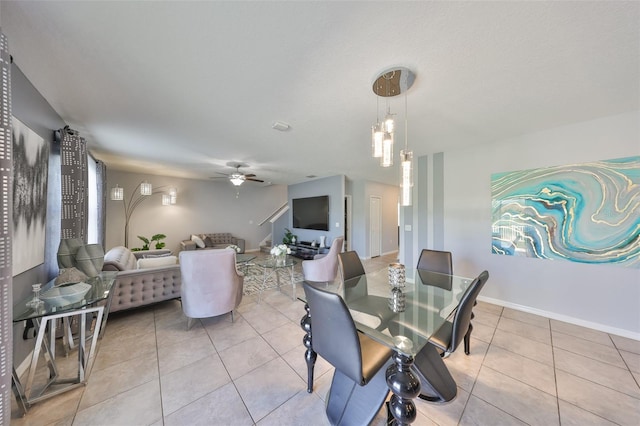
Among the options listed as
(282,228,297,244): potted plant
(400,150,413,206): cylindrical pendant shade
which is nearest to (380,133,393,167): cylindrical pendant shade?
(400,150,413,206): cylindrical pendant shade

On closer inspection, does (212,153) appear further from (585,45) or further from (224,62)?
(585,45)

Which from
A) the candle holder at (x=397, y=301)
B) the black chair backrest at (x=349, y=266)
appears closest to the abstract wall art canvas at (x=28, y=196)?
the black chair backrest at (x=349, y=266)

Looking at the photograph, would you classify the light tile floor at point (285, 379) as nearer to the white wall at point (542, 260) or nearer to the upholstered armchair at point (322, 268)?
the white wall at point (542, 260)

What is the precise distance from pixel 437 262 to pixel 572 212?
5.61 feet

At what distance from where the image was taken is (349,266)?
2.58 metres

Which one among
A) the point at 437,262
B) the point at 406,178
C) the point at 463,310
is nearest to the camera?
the point at 463,310

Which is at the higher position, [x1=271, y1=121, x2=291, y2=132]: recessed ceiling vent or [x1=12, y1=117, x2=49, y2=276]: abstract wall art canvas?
[x1=271, y1=121, x2=291, y2=132]: recessed ceiling vent

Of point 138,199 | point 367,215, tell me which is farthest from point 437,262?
point 138,199

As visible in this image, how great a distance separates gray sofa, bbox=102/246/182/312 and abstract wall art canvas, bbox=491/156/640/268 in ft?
15.6

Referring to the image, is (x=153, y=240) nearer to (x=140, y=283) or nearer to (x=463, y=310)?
(x=140, y=283)

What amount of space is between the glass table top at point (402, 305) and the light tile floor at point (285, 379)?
0.60 metres

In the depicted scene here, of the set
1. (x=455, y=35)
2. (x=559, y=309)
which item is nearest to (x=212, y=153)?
(x=455, y=35)

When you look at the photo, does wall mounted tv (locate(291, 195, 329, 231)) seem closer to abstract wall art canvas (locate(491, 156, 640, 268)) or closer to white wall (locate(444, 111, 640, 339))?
white wall (locate(444, 111, 640, 339))

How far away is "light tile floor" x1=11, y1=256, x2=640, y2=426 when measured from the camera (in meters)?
1.39
